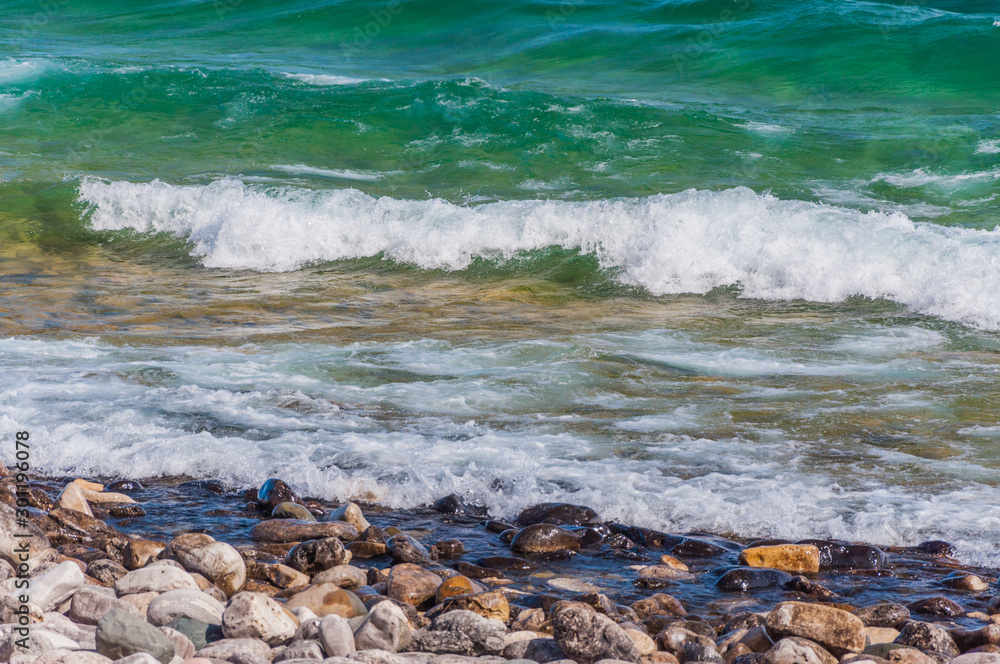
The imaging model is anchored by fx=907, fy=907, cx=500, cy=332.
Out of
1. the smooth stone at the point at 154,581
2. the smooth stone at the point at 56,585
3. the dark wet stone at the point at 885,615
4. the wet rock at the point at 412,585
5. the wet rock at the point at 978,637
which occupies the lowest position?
the dark wet stone at the point at 885,615

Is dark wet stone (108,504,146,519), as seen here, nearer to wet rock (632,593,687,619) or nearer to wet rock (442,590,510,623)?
wet rock (442,590,510,623)

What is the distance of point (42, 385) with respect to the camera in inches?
221

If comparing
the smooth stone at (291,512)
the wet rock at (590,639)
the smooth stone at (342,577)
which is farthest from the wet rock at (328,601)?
the smooth stone at (291,512)

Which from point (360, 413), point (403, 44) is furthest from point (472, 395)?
point (403, 44)

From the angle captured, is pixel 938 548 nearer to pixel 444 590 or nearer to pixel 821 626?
pixel 821 626

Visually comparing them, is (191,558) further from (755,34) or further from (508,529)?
(755,34)

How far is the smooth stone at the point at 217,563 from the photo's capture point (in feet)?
10.8

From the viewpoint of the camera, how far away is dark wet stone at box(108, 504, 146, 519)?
4094mm

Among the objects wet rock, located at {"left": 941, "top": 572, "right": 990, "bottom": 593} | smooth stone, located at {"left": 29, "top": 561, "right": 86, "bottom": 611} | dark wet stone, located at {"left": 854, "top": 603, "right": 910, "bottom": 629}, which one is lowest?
wet rock, located at {"left": 941, "top": 572, "right": 990, "bottom": 593}

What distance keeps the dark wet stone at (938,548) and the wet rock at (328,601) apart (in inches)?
91.8

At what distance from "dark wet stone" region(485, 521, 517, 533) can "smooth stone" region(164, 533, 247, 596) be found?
113 cm

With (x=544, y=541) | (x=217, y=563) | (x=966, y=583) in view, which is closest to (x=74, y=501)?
(x=217, y=563)

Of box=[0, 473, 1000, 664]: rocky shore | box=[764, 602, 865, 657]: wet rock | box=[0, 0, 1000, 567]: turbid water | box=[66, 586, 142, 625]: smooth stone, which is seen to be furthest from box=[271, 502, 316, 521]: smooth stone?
box=[764, 602, 865, 657]: wet rock

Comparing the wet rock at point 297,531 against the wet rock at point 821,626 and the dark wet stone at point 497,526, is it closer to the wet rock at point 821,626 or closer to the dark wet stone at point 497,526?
the dark wet stone at point 497,526
